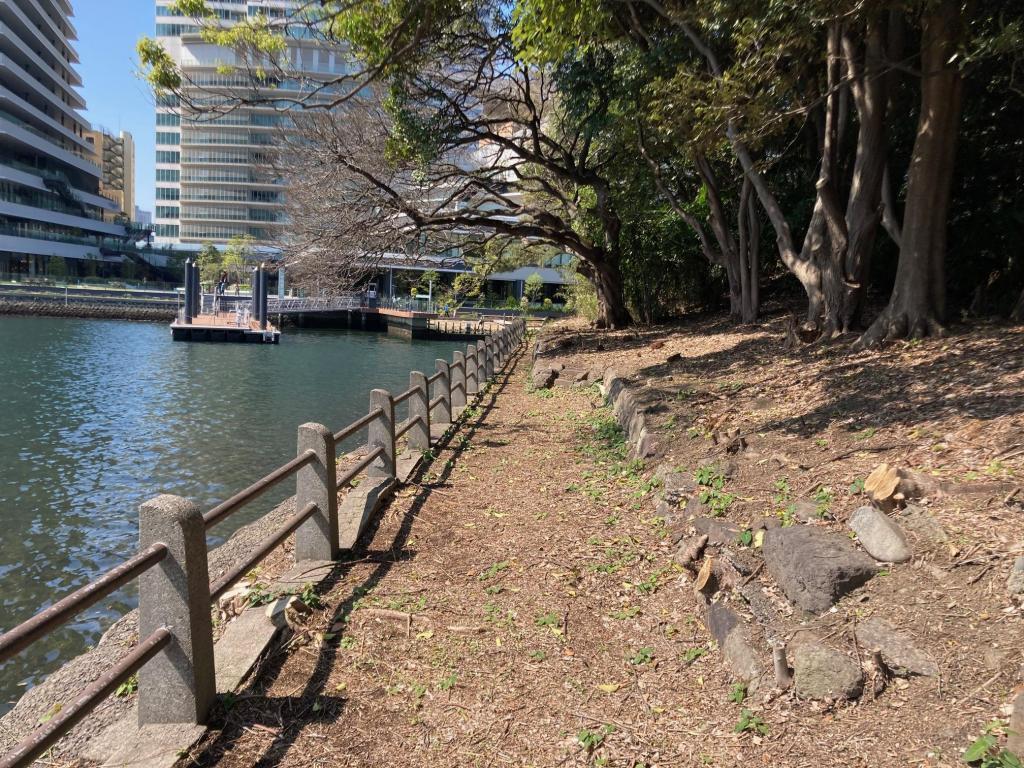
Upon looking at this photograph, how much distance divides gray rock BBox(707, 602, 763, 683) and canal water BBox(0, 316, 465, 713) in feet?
18.5

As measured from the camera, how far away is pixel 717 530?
529cm

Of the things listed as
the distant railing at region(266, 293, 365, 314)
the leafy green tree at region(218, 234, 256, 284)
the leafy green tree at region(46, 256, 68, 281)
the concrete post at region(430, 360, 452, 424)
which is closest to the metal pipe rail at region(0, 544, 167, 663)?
the concrete post at region(430, 360, 452, 424)

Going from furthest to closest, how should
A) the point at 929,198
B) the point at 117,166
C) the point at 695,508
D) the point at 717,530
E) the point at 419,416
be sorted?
the point at 117,166
the point at 419,416
the point at 929,198
the point at 695,508
the point at 717,530

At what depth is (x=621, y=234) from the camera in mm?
22234

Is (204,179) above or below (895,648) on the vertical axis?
above

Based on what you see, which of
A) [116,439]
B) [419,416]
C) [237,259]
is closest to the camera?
[419,416]

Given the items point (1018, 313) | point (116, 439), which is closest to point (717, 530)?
point (1018, 313)

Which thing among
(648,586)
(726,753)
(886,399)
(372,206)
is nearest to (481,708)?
(726,753)

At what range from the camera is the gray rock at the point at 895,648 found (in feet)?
11.0

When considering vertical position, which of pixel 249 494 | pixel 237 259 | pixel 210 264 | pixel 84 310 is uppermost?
pixel 237 259

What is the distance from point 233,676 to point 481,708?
4.61 feet

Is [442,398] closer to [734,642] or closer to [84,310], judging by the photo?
[734,642]

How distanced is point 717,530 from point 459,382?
→ 8.18m

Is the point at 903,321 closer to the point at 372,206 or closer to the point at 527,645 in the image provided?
the point at 527,645
